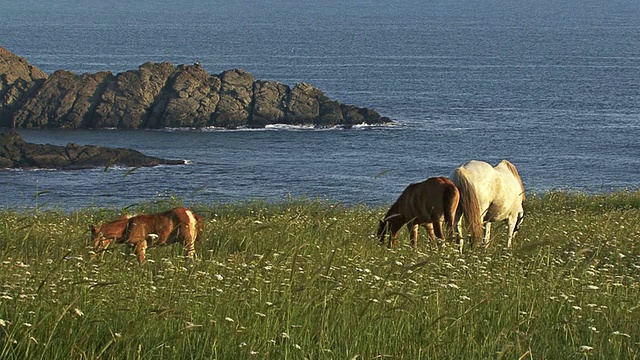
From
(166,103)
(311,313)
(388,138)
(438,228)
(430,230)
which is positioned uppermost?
(311,313)

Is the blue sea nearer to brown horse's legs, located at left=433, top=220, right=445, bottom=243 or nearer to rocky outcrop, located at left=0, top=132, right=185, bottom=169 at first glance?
rocky outcrop, located at left=0, top=132, right=185, bottom=169

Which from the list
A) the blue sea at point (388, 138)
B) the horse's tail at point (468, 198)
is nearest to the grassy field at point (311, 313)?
the horse's tail at point (468, 198)

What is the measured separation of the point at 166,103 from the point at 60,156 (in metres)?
25.6

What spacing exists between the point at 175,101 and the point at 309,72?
1969 inches

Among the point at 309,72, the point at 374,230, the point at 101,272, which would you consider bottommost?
the point at 309,72

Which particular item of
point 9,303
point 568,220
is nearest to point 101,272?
point 9,303

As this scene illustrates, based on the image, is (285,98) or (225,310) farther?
(285,98)

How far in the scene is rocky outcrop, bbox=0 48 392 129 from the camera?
10269 cm

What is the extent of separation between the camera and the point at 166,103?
4090 inches

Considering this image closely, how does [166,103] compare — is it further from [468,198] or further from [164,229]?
[164,229]

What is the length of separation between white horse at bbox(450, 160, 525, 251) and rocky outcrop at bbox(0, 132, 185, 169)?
208 ft

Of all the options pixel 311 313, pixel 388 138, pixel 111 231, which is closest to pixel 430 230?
pixel 111 231

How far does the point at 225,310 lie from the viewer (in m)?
7.96

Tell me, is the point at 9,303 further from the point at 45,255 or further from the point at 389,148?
the point at 389,148
